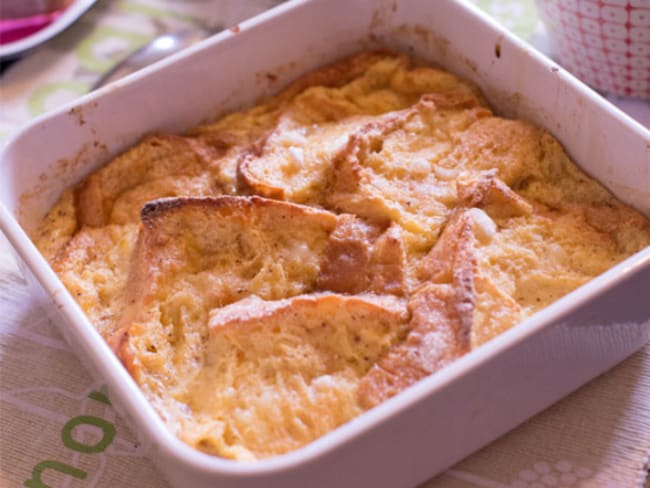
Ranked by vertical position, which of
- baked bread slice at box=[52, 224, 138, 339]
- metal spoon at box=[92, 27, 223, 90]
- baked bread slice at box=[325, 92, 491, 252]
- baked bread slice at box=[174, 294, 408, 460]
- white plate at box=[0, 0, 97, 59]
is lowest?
baked bread slice at box=[174, 294, 408, 460]

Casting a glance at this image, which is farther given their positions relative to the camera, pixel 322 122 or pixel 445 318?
pixel 322 122

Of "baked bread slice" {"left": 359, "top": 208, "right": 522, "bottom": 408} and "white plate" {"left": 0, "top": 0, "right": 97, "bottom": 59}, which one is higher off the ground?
"white plate" {"left": 0, "top": 0, "right": 97, "bottom": 59}

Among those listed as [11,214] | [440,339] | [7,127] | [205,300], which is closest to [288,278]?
[205,300]

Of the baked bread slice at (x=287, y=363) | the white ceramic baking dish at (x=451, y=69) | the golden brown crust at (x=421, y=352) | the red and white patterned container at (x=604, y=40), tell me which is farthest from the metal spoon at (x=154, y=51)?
the golden brown crust at (x=421, y=352)

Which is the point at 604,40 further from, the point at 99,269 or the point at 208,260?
the point at 99,269

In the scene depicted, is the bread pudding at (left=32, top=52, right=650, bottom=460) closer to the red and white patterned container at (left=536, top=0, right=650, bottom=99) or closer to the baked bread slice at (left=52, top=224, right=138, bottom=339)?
the baked bread slice at (left=52, top=224, right=138, bottom=339)

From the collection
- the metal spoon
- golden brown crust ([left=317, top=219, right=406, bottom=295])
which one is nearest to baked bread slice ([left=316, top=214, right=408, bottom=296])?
golden brown crust ([left=317, top=219, right=406, bottom=295])

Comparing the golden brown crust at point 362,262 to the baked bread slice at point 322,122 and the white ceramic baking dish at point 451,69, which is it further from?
the white ceramic baking dish at point 451,69

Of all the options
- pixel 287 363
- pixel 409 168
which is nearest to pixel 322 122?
→ pixel 409 168
